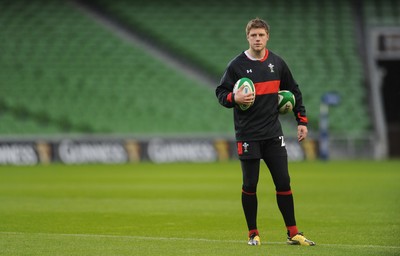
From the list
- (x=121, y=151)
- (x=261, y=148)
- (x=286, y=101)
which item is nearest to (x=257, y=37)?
(x=286, y=101)

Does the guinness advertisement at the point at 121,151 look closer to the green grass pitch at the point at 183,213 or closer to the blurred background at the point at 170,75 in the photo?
the blurred background at the point at 170,75

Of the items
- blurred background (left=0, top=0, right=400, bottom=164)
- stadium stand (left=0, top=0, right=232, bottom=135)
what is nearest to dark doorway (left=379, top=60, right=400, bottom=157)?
blurred background (left=0, top=0, right=400, bottom=164)

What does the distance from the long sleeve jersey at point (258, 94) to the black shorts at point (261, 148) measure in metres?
0.05

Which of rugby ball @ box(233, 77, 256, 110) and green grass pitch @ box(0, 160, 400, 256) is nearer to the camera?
rugby ball @ box(233, 77, 256, 110)

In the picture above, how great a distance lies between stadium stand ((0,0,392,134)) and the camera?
3706cm

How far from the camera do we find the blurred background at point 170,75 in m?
34.8

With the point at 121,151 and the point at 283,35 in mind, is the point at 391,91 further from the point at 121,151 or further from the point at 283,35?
the point at 121,151

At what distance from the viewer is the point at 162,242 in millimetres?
10211

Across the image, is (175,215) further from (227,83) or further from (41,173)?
(41,173)

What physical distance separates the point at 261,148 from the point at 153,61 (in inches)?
1191

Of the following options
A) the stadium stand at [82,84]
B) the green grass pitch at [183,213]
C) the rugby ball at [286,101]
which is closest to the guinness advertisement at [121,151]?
the stadium stand at [82,84]

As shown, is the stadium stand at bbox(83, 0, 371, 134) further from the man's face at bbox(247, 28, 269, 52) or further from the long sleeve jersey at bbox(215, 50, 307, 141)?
the man's face at bbox(247, 28, 269, 52)

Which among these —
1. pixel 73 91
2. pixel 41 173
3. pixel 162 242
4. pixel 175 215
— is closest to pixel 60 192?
pixel 175 215

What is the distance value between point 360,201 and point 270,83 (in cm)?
707
